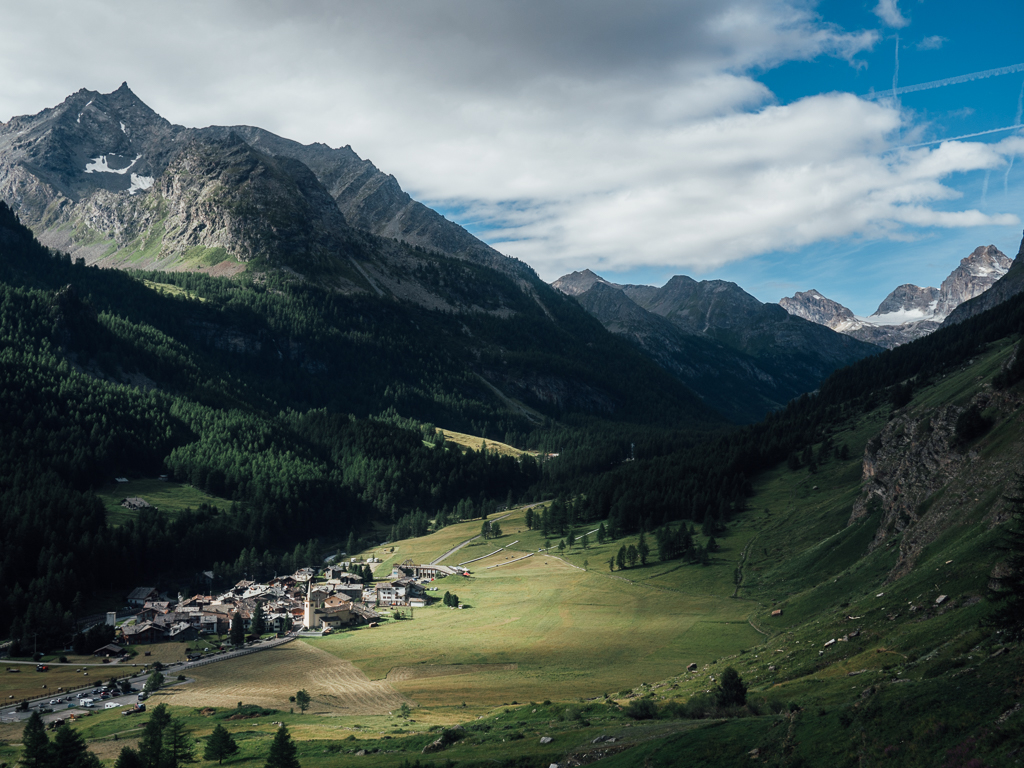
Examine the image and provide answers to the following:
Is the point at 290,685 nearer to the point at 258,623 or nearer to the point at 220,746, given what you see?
the point at 220,746

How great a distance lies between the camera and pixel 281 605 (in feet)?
487

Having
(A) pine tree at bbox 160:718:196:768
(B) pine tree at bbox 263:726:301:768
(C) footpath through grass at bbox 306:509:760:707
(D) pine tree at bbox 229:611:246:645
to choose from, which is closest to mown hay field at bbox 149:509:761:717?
(C) footpath through grass at bbox 306:509:760:707

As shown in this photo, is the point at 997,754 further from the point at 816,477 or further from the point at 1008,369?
the point at 816,477

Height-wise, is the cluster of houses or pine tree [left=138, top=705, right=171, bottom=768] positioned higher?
pine tree [left=138, top=705, right=171, bottom=768]

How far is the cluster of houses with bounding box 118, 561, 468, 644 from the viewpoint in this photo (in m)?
135

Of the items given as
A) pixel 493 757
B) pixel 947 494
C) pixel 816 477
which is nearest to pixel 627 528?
pixel 816 477

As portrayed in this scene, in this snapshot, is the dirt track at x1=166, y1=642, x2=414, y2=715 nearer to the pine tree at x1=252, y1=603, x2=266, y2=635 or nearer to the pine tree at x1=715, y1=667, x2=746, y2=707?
the pine tree at x1=252, y1=603, x2=266, y2=635

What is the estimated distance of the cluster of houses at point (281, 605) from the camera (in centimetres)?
13475

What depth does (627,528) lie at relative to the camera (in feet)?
609

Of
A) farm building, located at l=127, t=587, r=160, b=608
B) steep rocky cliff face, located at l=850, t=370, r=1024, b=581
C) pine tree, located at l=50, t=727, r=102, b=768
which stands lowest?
farm building, located at l=127, t=587, r=160, b=608

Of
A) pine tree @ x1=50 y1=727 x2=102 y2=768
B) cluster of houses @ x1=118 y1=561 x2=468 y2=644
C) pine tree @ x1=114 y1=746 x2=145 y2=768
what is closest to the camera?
pine tree @ x1=50 y1=727 x2=102 y2=768

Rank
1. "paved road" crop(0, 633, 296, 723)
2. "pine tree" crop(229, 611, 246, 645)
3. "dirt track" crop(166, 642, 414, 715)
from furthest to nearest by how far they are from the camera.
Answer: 1. "pine tree" crop(229, 611, 246, 645)
2. "dirt track" crop(166, 642, 414, 715)
3. "paved road" crop(0, 633, 296, 723)

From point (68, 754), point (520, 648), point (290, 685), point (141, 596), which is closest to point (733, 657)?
point (520, 648)

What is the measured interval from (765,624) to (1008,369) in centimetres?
4426
